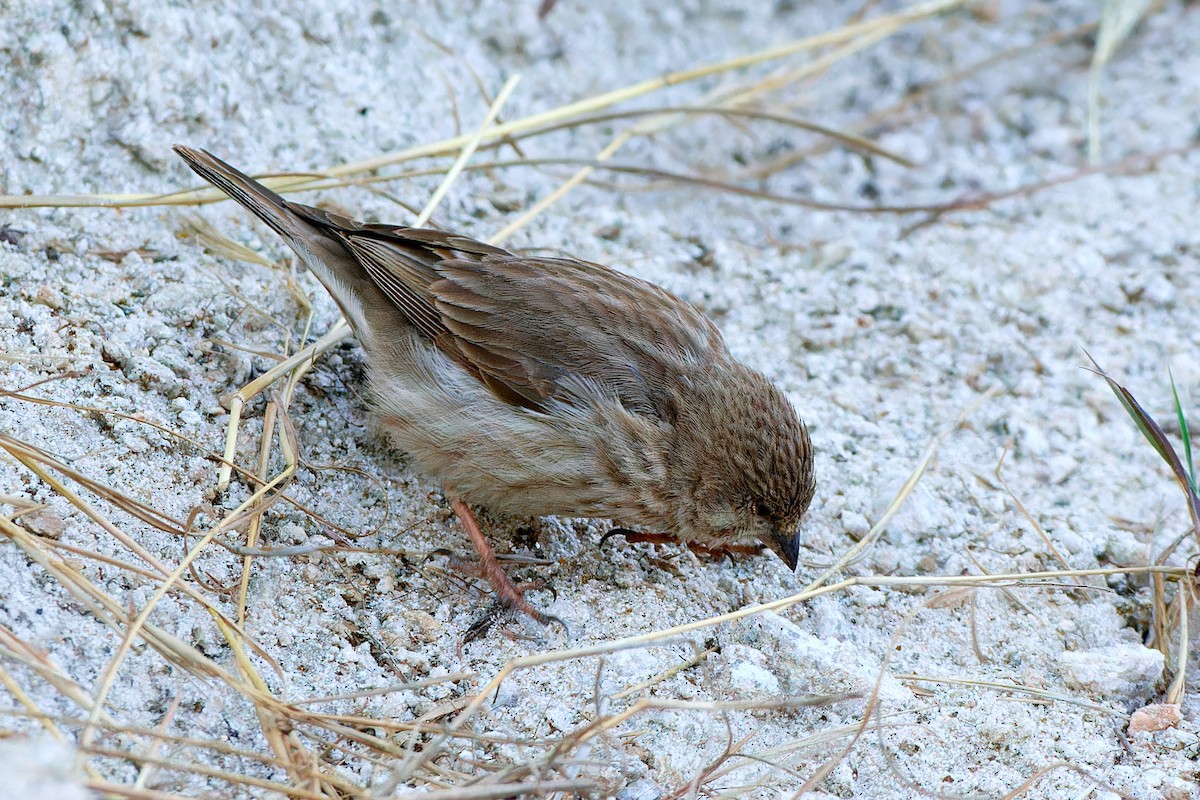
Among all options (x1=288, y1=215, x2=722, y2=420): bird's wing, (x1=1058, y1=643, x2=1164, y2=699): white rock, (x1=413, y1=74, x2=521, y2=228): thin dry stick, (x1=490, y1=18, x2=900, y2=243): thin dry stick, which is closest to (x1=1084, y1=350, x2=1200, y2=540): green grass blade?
(x1=1058, y1=643, x2=1164, y2=699): white rock

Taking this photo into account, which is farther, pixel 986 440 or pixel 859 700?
pixel 986 440

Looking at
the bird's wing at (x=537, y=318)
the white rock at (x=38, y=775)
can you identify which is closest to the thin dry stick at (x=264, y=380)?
the bird's wing at (x=537, y=318)

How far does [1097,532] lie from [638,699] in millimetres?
1935

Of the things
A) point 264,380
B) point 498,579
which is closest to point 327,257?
point 264,380

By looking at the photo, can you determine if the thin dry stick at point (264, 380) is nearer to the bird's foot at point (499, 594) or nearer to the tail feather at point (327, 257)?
the tail feather at point (327, 257)

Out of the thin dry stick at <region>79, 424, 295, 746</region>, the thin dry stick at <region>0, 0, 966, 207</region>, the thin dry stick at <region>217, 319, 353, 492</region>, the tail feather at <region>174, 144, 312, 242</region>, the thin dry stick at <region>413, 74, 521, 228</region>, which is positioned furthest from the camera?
the thin dry stick at <region>413, 74, 521, 228</region>

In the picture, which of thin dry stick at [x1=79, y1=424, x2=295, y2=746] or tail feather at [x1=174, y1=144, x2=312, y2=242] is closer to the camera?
thin dry stick at [x1=79, y1=424, x2=295, y2=746]

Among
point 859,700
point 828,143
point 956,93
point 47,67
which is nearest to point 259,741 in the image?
point 859,700

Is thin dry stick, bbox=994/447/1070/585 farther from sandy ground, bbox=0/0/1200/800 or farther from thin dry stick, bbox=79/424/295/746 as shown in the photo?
thin dry stick, bbox=79/424/295/746

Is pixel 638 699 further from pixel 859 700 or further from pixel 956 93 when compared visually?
pixel 956 93

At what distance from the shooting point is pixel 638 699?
3.33 meters

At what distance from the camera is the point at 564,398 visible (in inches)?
149

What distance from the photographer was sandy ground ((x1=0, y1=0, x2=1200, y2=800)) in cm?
316

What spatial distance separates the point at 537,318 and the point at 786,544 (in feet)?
3.63
